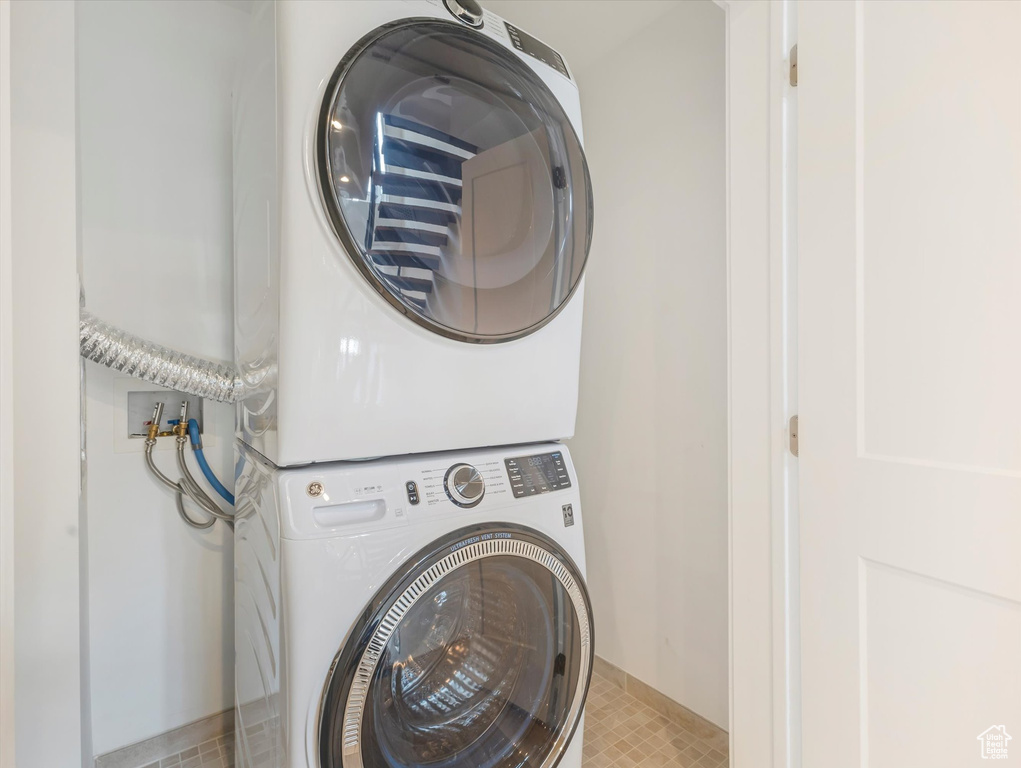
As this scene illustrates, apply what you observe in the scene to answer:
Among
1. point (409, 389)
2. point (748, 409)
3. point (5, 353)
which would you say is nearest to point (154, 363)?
point (5, 353)

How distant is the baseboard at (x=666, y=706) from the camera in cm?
163

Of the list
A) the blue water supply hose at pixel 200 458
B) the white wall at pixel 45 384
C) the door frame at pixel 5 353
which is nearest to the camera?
the door frame at pixel 5 353

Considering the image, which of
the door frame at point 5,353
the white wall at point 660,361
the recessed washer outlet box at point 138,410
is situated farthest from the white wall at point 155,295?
the white wall at point 660,361

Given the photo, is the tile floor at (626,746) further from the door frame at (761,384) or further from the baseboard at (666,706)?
the door frame at (761,384)

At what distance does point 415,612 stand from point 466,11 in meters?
1.25

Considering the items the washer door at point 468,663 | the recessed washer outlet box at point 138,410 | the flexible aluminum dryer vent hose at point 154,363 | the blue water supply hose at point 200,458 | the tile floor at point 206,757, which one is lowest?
the tile floor at point 206,757

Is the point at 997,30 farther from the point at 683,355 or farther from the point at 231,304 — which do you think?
the point at 231,304

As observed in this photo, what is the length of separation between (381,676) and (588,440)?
4.37ft

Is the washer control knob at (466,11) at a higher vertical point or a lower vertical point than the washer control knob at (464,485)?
higher

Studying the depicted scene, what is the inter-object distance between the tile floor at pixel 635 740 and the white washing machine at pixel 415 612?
1.64 feet

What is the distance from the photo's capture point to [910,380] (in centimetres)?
98

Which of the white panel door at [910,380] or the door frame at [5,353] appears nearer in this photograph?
the door frame at [5,353]

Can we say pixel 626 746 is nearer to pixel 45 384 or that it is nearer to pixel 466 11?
pixel 45 384

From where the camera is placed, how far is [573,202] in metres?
1.21
